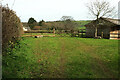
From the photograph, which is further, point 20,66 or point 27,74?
point 20,66

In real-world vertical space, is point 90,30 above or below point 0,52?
above

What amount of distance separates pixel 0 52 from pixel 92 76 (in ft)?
13.2

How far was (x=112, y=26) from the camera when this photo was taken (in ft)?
68.4

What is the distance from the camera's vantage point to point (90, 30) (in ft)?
82.4

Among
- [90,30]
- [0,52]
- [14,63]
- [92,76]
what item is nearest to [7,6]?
[0,52]

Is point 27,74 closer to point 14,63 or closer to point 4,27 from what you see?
point 14,63

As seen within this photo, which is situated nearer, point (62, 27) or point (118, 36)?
point (118, 36)

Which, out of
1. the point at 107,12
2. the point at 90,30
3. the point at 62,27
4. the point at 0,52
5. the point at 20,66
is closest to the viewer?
the point at 20,66

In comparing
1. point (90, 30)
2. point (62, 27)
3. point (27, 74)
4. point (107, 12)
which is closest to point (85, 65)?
point (27, 74)

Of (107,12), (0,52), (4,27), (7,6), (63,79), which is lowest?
(63,79)

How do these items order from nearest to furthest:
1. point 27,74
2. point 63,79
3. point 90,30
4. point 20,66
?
point 63,79, point 27,74, point 20,66, point 90,30

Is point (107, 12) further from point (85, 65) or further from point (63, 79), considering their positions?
point (63, 79)

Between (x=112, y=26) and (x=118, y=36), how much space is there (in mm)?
2090

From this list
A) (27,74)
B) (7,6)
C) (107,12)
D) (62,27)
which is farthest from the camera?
(62,27)
